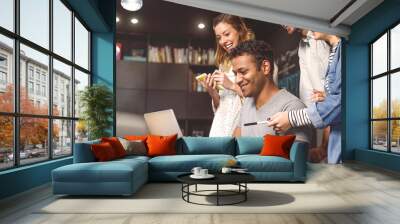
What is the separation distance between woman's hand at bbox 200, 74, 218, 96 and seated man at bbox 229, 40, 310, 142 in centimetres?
52

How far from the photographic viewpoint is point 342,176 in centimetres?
615

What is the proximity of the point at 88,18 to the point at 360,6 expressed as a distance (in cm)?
496

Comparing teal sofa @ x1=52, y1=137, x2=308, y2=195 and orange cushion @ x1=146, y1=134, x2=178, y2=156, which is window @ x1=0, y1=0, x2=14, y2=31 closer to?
teal sofa @ x1=52, y1=137, x2=308, y2=195

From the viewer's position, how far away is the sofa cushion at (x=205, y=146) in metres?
6.19

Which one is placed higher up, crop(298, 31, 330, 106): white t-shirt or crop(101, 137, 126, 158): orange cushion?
crop(298, 31, 330, 106): white t-shirt

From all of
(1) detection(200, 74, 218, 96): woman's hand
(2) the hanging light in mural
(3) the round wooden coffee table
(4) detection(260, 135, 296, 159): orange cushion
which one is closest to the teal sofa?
(4) detection(260, 135, 296, 159): orange cushion

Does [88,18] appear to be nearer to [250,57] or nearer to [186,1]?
[186,1]

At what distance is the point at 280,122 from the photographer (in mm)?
7695

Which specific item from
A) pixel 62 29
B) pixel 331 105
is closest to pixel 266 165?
pixel 331 105

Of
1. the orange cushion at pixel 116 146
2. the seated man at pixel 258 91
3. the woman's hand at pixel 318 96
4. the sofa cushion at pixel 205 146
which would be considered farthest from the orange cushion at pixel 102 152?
the woman's hand at pixel 318 96

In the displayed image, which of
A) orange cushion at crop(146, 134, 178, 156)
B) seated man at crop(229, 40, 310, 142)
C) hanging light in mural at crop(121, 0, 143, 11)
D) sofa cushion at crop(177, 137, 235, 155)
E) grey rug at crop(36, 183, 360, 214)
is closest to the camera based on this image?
grey rug at crop(36, 183, 360, 214)

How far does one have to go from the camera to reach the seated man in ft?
25.4

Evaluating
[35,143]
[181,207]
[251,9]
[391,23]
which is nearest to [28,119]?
[35,143]

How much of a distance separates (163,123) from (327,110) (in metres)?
Result: 3.53
